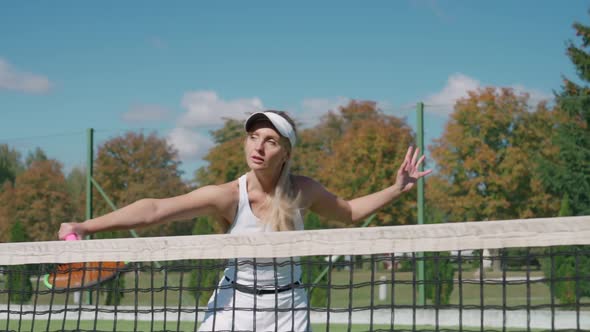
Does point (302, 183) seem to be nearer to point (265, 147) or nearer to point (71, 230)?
point (265, 147)

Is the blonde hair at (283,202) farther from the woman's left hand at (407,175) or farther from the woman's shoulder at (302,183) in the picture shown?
the woman's left hand at (407,175)

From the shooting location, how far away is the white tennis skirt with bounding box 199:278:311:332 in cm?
376

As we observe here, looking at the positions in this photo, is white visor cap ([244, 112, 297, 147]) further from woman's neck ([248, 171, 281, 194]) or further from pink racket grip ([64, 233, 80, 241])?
pink racket grip ([64, 233, 80, 241])

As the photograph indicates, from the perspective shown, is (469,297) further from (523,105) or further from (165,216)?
(165,216)

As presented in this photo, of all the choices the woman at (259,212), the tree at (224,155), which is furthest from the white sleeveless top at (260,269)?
the tree at (224,155)

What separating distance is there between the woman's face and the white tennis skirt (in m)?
0.61

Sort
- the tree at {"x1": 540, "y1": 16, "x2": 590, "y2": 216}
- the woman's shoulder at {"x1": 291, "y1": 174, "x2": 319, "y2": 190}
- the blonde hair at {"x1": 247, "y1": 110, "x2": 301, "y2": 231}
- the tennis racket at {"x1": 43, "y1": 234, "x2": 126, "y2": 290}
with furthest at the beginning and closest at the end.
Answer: the tree at {"x1": 540, "y1": 16, "x2": 590, "y2": 216} → the woman's shoulder at {"x1": 291, "y1": 174, "x2": 319, "y2": 190} → the blonde hair at {"x1": 247, "y1": 110, "x2": 301, "y2": 231} → the tennis racket at {"x1": 43, "y1": 234, "x2": 126, "y2": 290}

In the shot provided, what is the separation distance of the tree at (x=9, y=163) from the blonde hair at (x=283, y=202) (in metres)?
13.1

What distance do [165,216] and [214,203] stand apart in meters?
0.25

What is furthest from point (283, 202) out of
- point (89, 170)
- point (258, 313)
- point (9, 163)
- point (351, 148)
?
point (351, 148)

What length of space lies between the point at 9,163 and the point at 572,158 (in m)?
10.9

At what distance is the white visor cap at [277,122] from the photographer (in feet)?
13.2

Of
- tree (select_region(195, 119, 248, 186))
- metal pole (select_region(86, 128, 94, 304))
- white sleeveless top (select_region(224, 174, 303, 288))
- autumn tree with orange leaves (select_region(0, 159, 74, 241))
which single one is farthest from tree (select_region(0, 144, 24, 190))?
white sleeveless top (select_region(224, 174, 303, 288))

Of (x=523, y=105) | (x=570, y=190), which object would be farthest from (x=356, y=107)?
(x=570, y=190)
